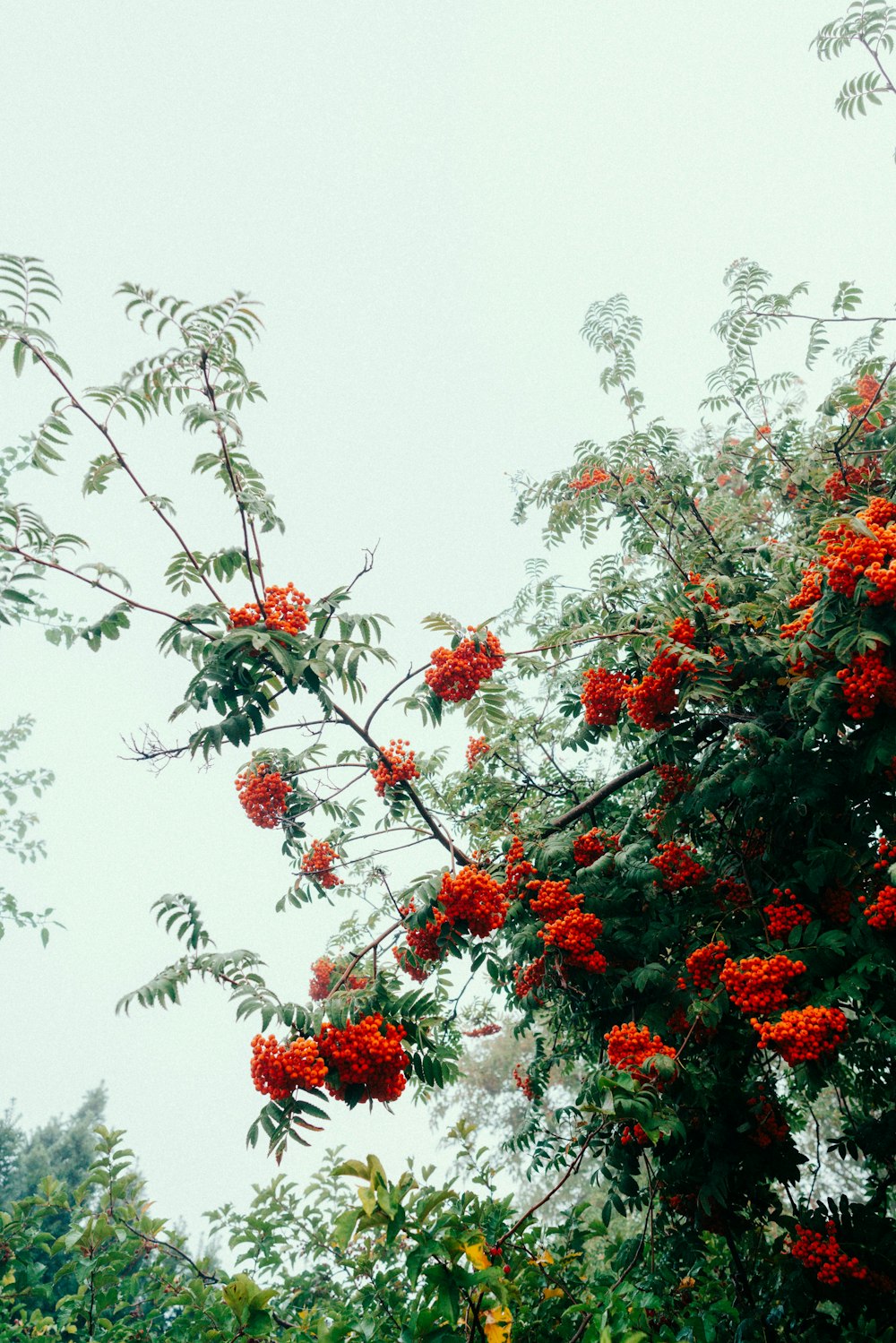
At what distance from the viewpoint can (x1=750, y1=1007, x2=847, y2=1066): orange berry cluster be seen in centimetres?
299

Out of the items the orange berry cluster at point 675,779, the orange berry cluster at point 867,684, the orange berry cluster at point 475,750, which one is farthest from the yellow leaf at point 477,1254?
the orange berry cluster at point 475,750

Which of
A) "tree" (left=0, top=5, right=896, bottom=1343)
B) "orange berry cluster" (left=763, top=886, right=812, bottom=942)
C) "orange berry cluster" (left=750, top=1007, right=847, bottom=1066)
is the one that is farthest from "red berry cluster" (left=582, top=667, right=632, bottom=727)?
"orange berry cluster" (left=750, top=1007, right=847, bottom=1066)

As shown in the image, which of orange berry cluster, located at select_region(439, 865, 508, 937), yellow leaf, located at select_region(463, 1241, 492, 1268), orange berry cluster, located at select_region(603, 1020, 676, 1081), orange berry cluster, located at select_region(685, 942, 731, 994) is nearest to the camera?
yellow leaf, located at select_region(463, 1241, 492, 1268)

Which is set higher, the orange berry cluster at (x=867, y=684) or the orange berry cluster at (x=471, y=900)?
the orange berry cluster at (x=867, y=684)

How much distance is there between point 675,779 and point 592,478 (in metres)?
2.32

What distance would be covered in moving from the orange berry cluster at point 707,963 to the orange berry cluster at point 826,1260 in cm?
126

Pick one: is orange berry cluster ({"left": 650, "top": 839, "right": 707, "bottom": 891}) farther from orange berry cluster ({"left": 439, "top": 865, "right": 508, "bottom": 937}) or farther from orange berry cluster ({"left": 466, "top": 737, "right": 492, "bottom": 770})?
orange berry cluster ({"left": 466, "top": 737, "right": 492, "bottom": 770})

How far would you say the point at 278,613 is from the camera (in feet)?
11.4

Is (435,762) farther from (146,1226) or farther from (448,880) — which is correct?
(146,1226)

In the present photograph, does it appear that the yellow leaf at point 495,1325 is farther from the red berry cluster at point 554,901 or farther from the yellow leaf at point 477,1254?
the red berry cluster at point 554,901

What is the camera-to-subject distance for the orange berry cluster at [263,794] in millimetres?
4145

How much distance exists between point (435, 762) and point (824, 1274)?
3828 millimetres

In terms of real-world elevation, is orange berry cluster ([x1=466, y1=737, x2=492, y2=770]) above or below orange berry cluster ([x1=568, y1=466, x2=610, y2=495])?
below

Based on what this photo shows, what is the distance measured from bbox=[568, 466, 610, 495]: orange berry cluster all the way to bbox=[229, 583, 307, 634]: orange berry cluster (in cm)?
289
